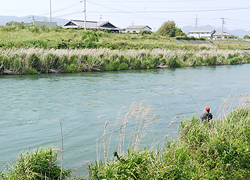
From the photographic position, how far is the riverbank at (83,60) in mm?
22688

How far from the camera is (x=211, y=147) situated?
6.13 m

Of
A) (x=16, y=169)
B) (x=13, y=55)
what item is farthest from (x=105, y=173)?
(x=13, y=55)

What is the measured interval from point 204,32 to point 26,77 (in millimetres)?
152175

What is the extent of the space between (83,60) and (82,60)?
0.09 meters

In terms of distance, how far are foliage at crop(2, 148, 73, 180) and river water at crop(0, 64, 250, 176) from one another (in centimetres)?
74

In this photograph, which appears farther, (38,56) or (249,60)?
(249,60)

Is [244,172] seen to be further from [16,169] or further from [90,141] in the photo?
[90,141]

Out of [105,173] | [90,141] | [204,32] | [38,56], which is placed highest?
[204,32]

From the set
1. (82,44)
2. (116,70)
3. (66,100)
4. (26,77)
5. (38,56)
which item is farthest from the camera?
(82,44)

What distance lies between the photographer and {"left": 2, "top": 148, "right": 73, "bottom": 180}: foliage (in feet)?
15.9

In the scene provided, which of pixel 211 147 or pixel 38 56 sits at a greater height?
pixel 38 56

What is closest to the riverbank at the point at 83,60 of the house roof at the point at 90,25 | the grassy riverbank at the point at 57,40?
the grassy riverbank at the point at 57,40

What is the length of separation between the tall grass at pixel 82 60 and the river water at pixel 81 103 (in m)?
1.46

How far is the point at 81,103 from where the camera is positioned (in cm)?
1442
